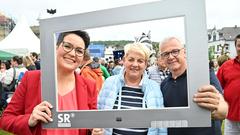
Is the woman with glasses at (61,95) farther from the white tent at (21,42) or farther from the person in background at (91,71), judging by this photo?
the white tent at (21,42)

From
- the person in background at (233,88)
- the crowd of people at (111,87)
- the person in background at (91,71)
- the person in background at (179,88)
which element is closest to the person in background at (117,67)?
the crowd of people at (111,87)

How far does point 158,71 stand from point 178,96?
16 cm

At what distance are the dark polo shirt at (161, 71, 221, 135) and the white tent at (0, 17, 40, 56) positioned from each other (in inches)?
574

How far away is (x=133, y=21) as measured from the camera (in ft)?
5.92

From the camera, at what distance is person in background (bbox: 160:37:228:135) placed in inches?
67.4

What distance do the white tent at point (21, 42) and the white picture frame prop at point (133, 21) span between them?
1483 centimetres

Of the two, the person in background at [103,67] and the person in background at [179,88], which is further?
the person in background at [103,67]

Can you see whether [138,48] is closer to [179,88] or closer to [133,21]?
[133,21]

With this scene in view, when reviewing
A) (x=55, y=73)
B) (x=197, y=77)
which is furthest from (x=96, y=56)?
(x=197, y=77)

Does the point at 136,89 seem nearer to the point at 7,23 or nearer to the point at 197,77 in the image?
the point at 197,77

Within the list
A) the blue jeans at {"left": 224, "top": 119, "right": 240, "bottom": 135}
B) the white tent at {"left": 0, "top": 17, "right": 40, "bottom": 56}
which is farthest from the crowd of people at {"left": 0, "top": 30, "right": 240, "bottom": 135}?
the white tent at {"left": 0, "top": 17, "right": 40, "bottom": 56}

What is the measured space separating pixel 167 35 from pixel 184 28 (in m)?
0.09

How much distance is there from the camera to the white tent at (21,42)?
54.5 ft

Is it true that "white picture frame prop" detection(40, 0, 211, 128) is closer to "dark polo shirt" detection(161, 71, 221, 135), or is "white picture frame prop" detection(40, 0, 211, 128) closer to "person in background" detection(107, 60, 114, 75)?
"dark polo shirt" detection(161, 71, 221, 135)
